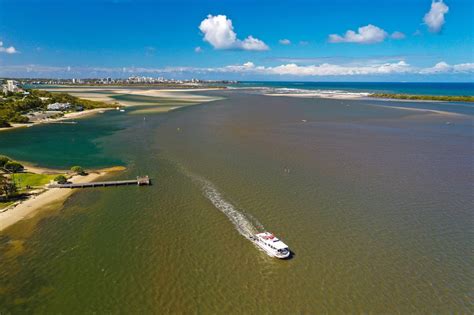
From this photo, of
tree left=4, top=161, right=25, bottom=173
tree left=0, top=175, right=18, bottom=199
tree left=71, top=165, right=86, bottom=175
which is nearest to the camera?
tree left=0, top=175, right=18, bottom=199

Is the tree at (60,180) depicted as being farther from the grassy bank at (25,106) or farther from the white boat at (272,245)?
the grassy bank at (25,106)

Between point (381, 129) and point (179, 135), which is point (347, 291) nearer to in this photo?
point (179, 135)

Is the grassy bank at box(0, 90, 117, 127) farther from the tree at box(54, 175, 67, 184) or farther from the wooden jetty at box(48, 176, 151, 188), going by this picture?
the wooden jetty at box(48, 176, 151, 188)

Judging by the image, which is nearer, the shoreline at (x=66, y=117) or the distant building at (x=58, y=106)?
the shoreline at (x=66, y=117)

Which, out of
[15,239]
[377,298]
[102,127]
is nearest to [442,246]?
[377,298]

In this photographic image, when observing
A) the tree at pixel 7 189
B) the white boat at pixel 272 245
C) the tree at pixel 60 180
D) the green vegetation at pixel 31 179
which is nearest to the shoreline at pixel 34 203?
the tree at pixel 60 180

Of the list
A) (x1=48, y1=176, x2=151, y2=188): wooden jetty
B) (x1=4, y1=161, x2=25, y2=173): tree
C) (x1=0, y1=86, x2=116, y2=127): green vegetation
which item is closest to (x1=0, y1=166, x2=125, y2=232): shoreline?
(x1=48, y1=176, x2=151, y2=188): wooden jetty
